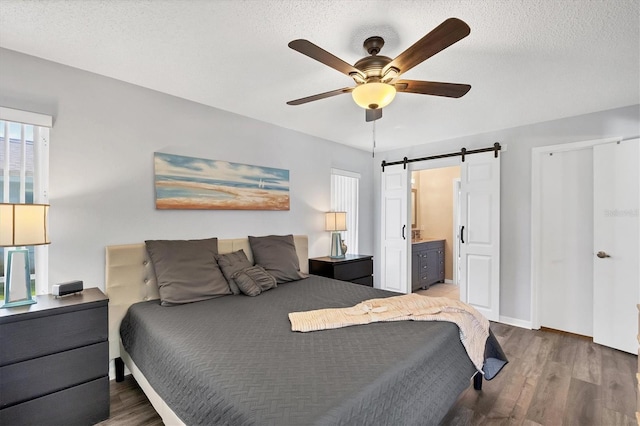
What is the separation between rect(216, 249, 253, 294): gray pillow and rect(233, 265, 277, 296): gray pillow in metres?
0.04

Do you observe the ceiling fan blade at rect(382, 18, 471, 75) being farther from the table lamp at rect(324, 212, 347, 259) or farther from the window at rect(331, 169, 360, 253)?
the window at rect(331, 169, 360, 253)

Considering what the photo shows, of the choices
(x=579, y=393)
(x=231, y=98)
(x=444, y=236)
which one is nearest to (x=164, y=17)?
(x=231, y=98)

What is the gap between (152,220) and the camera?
2.74 meters

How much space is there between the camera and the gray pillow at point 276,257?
310 centimetres

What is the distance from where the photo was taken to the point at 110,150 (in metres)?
2.51

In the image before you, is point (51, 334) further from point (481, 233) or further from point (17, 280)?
point (481, 233)

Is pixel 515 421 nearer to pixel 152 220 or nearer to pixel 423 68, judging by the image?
pixel 423 68

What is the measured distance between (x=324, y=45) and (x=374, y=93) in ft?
1.68

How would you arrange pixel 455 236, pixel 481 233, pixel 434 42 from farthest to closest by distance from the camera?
pixel 455 236
pixel 481 233
pixel 434 42

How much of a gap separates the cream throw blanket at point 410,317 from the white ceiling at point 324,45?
175cm

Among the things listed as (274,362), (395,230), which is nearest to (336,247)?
(395,230)

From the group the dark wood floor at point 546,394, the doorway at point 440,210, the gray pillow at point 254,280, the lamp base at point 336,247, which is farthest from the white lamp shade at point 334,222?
the dark wood floor at point 546,394

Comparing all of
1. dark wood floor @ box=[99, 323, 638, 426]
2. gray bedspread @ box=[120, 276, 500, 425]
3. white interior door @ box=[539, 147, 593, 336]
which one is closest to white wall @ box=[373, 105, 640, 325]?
white interior door @ box=[539, 147, 593, 336]

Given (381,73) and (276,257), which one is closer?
(381,73)
